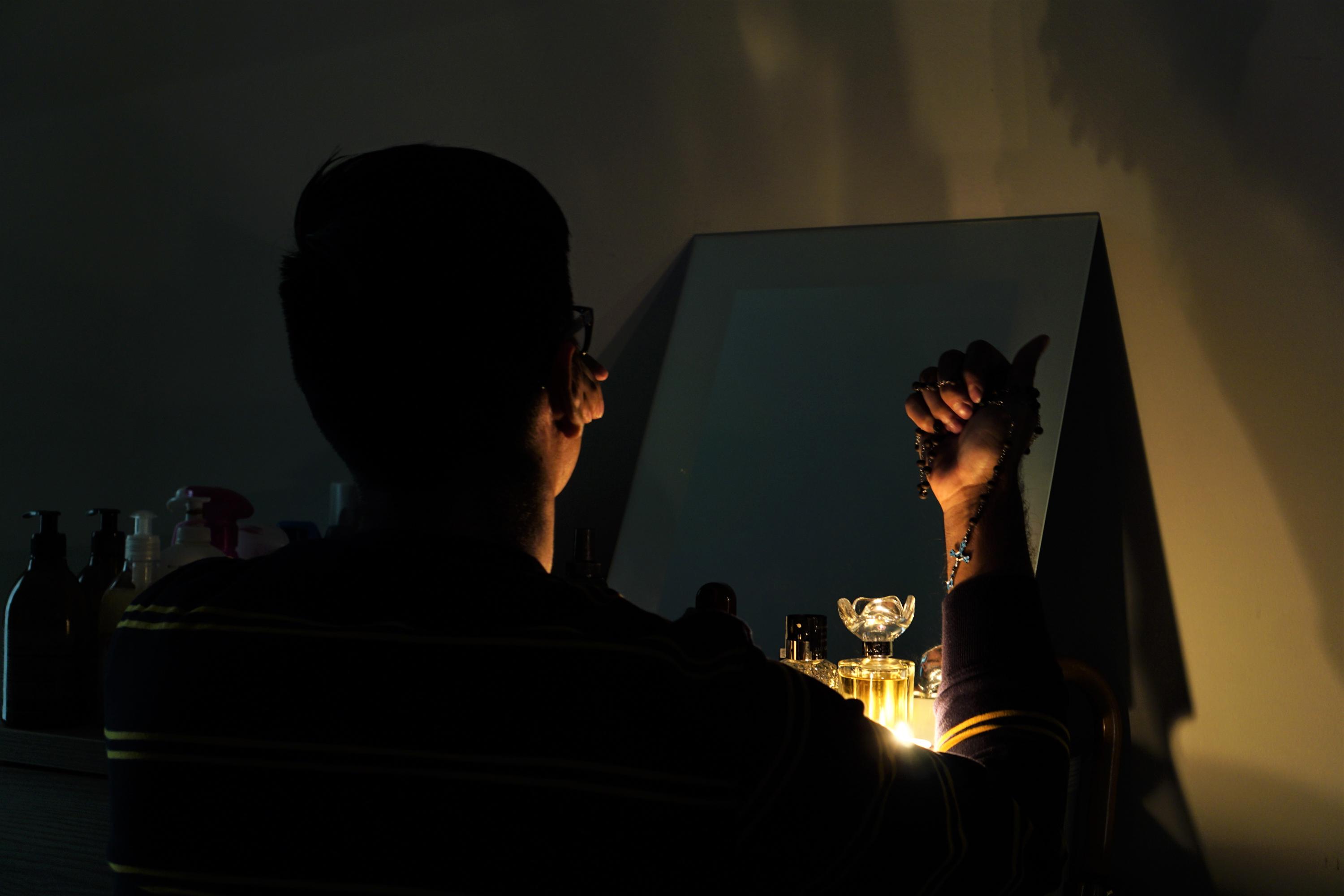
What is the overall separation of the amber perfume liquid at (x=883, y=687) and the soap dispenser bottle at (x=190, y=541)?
717mm

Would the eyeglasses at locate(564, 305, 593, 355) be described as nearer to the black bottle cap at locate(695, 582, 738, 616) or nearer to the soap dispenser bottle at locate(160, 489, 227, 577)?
the black bottle cap at locate(695, 582, 738, 616)

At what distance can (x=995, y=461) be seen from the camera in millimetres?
729

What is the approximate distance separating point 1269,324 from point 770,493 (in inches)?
22.0

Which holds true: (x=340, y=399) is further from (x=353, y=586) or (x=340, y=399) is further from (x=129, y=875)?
(x=129, y=875)

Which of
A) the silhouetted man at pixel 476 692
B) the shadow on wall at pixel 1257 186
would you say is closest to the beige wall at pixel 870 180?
the shadow on wall at pixel 1257 186

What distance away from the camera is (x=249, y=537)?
1285 millimetres

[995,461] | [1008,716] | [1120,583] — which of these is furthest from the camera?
[1120,583]

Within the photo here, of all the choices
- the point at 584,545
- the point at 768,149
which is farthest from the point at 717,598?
the point at 768,149

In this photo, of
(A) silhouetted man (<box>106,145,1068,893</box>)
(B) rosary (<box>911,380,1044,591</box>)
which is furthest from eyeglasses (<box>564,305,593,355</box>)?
(B) rosary (<box>911,380,1044,591</box>)

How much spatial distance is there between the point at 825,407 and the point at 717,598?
27cm

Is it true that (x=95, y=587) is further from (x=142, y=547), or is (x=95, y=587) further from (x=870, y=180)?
(x=870, y=180)

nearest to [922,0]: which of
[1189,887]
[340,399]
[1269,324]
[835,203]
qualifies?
[835,203]

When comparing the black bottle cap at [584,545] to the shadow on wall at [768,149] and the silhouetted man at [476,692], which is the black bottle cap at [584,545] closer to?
the shadow on wall at [768,149]

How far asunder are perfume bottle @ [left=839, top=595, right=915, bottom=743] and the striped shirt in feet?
1.54
